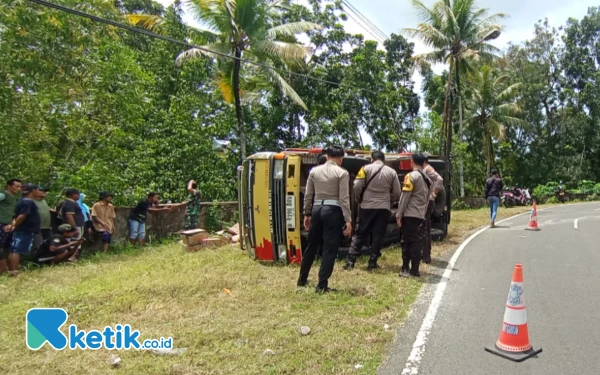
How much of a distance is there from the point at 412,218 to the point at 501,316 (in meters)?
2.15

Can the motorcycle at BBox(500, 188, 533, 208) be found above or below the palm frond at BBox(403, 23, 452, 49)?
below

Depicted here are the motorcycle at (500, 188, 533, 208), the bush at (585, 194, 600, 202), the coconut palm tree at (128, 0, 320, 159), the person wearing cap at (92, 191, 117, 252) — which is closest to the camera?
the person wearing cap at (92, 191, 117, 252)

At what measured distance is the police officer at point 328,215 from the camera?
5.86 metres

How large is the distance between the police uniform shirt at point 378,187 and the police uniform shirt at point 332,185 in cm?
128

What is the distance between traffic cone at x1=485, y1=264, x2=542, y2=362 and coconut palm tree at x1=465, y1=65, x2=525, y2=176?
92.5ft

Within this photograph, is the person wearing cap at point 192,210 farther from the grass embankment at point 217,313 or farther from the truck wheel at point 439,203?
the truck wheel at point 439,203

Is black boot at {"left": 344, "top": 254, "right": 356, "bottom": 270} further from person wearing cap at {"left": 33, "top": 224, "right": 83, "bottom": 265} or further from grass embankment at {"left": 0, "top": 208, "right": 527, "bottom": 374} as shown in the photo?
person wearing cap at {"left": 33, "top": 224, "right": 83, "bottom": 265}

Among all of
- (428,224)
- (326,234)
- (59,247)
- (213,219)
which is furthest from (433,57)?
(59,247)

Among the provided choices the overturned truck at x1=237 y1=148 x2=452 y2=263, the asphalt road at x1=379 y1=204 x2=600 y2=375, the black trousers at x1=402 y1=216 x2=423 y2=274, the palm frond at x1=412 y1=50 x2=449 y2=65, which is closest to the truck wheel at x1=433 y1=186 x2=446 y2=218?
the asphalt road at x1=379 y1=204 x2=600 y2=375

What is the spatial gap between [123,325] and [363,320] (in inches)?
101

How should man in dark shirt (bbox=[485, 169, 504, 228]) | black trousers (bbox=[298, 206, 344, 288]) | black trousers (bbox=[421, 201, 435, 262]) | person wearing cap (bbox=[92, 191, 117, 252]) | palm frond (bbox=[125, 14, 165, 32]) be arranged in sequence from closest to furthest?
black trousers (bbox=[298, 206, 344, 288]) → black trousers (bbox=[421, 201, 435, 262]) → person wearing cap (bbox=[92, 191, 117, 252]) → man in dark shirt (bbox=[485, 169, 504, 228]) → palm frond (bbox=[125, 14, 165, 32])

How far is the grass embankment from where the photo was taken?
153 inches

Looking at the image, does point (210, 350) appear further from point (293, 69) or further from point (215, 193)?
point (293, 69)

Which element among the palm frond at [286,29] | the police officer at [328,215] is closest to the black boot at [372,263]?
the police officer at [328,215]
